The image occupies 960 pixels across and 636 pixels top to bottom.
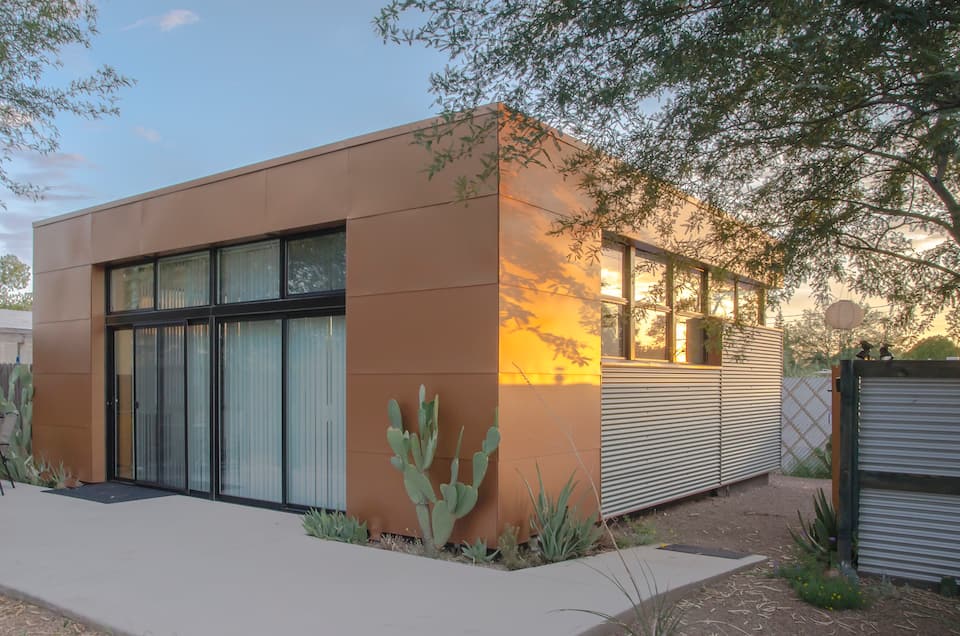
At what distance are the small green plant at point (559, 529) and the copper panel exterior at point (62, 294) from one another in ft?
21.9

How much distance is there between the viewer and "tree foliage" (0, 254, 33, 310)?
3922 cm

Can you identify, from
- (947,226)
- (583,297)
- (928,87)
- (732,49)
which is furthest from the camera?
(583,297)

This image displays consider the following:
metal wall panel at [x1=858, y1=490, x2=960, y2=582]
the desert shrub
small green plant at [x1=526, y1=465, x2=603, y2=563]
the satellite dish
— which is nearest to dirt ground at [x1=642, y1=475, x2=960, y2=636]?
metal wall panel at [x1=858, y1=490, x2=960, y2=582]

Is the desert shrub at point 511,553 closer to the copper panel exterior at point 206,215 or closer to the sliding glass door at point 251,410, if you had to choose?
the sliding glass door at point 251,410

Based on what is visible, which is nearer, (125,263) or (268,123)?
(125,263)

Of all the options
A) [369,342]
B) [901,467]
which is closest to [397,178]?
[369,342]

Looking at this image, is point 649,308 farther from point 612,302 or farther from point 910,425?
point 910,425

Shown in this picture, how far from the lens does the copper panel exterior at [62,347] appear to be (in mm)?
9773

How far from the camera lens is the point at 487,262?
6.10m

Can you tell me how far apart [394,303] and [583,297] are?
5.77ft

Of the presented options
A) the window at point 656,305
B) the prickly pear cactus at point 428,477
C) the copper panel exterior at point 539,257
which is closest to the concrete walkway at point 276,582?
the prickly pear cactus at point 428,477

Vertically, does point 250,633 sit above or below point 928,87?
below

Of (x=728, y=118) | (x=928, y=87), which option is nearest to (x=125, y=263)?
(x=728, y=118)

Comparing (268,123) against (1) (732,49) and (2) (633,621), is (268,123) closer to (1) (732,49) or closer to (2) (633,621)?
(1) (732,49)
